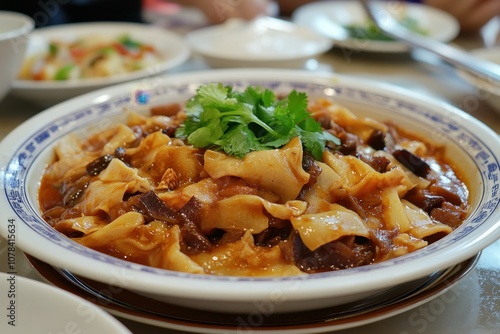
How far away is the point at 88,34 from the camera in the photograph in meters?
5.18

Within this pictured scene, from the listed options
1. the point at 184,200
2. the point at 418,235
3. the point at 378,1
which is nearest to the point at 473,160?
the point at 418,235

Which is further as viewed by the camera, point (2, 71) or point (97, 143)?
point (2, 71)

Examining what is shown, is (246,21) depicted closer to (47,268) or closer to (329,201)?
(329,201)

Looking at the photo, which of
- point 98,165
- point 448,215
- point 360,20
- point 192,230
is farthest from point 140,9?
point 448,215

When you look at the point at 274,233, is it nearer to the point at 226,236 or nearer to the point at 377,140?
the point at 226,236

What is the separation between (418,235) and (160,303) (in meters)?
1.01

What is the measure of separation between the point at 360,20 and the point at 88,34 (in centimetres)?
286

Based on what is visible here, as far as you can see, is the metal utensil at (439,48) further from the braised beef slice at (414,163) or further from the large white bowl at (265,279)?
the braised beef slice at (414,163)

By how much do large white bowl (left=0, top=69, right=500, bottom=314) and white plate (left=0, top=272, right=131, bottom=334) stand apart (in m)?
0.11

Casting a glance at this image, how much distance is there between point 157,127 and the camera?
2881 mm

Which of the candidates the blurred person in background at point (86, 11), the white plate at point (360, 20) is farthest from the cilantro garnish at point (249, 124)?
the blurred person in background at point (86, 11)

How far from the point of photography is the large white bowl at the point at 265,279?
160 cm

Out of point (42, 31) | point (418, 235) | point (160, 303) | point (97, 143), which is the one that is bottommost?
point (42, 31)

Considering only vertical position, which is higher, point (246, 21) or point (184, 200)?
point (184, 200)
